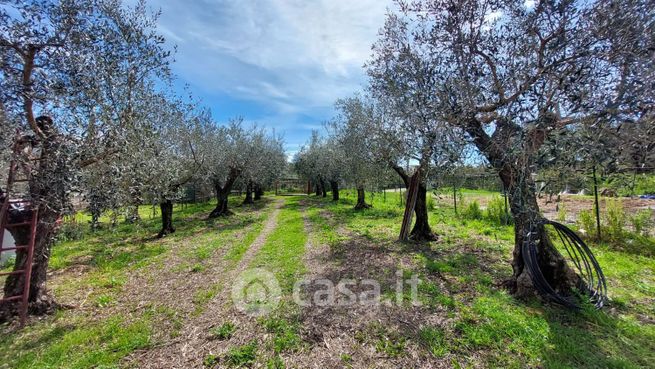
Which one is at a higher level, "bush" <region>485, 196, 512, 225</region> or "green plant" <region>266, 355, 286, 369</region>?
"bush" <region>485, 196, 512, 225</region>

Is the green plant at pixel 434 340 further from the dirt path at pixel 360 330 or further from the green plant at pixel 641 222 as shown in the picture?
the green plant at pixel 641 222

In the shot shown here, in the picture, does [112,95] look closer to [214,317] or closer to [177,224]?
[214,317]

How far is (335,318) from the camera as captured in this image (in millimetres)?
4469

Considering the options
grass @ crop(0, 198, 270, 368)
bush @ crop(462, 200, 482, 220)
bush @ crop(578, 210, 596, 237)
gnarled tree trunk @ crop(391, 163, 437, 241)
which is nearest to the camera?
grass @ crop(0, 198, 270, 368)

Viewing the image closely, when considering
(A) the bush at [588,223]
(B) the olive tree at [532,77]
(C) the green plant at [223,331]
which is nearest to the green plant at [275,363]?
(C) the green plant at [223,331]

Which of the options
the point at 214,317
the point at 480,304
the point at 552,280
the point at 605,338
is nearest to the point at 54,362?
the point at 214,317

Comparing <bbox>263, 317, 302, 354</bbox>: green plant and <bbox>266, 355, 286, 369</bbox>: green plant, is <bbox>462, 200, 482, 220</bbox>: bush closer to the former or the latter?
<bbox>263, 317, 302, 354</bbox>: green plant

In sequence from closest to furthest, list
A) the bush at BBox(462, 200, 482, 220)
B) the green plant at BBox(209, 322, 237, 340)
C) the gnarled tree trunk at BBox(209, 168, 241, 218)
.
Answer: the green plant at BBox(209, 322, 237, 340), the bush at BBox(462, 200, 482, 220), the gnarled tree trunk at BBox(209, 168, 241, 218)

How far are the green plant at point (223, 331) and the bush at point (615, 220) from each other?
A: 33.3 ft

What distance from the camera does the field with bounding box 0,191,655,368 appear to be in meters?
3.53

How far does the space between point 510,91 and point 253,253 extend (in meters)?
7.72

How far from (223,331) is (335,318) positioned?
1742mm

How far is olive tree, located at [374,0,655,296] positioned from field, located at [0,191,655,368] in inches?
42.2

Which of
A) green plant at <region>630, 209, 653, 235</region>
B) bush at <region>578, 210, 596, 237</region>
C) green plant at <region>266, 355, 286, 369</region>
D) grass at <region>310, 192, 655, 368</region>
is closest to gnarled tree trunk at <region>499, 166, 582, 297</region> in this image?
grass at <region>310, 192, 655, 368</region>
